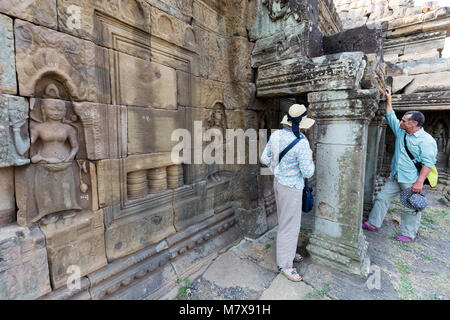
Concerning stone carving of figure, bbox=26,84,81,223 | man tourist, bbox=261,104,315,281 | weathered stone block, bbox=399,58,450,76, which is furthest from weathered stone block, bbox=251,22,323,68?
weathered stone block, bbox=399,58,450,76

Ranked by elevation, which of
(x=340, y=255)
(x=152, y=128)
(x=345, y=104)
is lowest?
(x=340, y=255)

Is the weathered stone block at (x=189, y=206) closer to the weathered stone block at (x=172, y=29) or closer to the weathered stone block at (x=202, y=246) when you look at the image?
the weathered stone block at (x=202, y=246)

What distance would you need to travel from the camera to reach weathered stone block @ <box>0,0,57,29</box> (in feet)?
4.70

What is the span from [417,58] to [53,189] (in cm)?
955

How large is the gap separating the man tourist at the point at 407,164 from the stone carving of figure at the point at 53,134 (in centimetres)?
403

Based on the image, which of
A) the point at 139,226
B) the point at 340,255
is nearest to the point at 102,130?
the point at 139,226

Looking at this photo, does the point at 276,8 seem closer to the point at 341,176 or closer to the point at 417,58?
the point at 341,176

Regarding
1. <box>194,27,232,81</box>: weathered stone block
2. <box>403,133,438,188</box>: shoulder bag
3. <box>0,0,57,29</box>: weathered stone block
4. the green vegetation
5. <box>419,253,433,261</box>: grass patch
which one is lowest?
the green vegetation

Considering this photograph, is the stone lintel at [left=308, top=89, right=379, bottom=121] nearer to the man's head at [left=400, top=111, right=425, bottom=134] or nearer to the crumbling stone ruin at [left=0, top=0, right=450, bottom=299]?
the crumbling stone ruin at [left=0, top=0, right=450, bottom=299]

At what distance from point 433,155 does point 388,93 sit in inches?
41.9

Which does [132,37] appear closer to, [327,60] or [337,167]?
[327,60]

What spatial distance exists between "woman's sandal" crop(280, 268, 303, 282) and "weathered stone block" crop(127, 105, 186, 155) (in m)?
1.96

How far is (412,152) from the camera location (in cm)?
313
